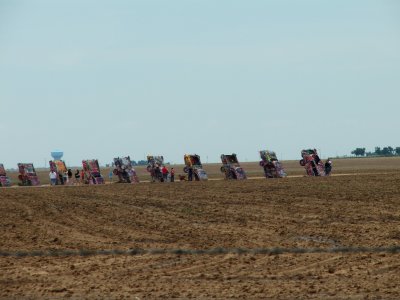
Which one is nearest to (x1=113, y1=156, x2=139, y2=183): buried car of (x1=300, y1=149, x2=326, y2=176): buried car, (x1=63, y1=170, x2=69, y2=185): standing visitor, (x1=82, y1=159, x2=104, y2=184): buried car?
(x1=82, y1=159, x2=104, y2=184): buried car

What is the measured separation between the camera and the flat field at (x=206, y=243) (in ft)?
43.3

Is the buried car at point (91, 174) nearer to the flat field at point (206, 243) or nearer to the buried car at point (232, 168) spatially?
the buried car at point (232, 168)

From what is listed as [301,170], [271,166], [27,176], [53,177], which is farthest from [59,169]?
[301,170]

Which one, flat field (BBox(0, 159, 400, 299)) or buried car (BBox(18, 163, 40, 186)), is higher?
buried car (BBox(18, 163, 40, 186))

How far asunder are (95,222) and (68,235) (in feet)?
12.0

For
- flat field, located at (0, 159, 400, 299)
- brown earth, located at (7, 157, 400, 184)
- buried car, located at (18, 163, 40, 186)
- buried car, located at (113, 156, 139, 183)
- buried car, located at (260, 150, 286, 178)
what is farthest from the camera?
brown earth, located at (7, 157, 400, 184)

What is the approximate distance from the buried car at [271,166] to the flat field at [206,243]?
27.2 meters

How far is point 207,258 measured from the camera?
16.4 metres

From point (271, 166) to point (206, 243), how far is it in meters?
44.5

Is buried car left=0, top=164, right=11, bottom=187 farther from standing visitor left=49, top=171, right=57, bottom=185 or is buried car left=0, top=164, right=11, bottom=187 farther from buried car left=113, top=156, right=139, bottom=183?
buried car left=113, top=156, right=139, bottom=183

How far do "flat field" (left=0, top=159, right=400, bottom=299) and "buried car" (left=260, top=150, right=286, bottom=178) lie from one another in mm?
27221

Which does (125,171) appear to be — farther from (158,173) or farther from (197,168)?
(197,168)

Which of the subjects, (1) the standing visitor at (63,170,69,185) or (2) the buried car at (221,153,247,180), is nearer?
(2) the buried car at (221,153,247,180)

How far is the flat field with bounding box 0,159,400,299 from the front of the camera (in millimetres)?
13211
